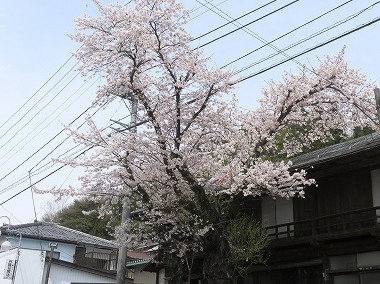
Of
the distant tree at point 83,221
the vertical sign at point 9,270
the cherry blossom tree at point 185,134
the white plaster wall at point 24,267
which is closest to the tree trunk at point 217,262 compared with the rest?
the cherry blossom tree at point 185,134

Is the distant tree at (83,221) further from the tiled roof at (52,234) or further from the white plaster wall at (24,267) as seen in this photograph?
the white plaster wall at (24,267)

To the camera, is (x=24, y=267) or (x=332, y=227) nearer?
(x=332, y=227)

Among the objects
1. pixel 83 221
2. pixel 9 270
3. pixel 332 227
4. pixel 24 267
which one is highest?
pixel 83 221

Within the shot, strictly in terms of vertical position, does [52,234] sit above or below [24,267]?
above

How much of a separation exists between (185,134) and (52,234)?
25237 mm

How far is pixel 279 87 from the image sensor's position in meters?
14.0

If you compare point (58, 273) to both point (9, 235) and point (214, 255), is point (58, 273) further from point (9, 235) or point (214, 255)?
point (214, 255)

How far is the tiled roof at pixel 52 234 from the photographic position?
109 feet

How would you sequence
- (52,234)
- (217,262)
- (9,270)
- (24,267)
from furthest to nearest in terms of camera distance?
1. (52,234)
2. (24,267)
3. (9,270)
4. (217,262)

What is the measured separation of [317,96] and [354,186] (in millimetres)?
3415

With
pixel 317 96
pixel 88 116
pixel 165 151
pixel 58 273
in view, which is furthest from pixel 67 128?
pixel 58 273

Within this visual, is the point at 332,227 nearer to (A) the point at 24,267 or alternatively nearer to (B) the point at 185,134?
(B) the point at 185,134

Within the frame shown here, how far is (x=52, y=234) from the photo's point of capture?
3488 cm

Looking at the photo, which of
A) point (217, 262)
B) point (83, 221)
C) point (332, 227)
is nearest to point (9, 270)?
point (217, 262)
